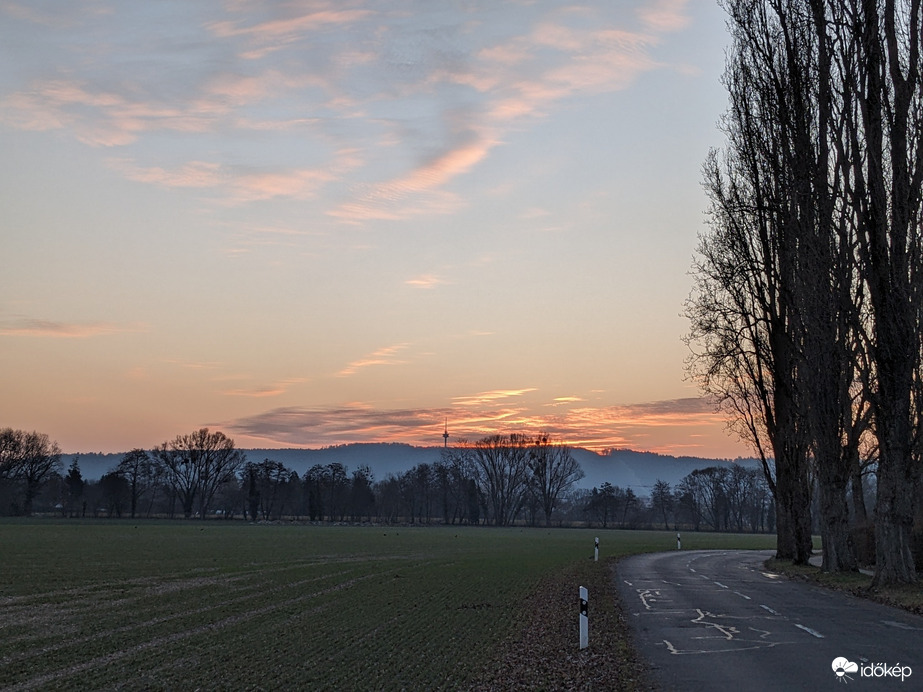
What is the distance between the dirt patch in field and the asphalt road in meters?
0.42

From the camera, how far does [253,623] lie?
18.7 metres

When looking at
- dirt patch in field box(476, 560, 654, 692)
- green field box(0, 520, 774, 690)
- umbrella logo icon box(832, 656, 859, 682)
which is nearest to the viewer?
umbrella logo icon box(832, 656, 859, 682)

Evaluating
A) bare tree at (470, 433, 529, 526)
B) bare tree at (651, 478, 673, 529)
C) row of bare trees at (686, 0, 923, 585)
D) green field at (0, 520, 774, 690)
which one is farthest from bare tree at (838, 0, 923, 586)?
bare tree at (651, 478, 673, 529)

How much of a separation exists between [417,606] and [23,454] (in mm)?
135892

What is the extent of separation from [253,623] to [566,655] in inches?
317

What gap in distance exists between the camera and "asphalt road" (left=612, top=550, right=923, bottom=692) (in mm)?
11594

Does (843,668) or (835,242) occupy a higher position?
(835,242)

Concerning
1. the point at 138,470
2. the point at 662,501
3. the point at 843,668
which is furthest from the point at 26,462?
the point at 843,668

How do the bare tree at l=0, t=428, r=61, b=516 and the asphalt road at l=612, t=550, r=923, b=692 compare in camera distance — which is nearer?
the asphalt road at l=612, t=550, r=923, b=692

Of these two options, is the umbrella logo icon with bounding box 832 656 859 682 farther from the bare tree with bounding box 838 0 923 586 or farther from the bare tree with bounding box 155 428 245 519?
the bare tree with bounding box 155 428 245 519

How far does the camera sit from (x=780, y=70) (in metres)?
28.2

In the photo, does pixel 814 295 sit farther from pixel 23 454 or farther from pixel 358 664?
pixel 23 454

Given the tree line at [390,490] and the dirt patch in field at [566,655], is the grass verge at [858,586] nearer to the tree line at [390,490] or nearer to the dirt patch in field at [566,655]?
the dirt patch in field at [566,655]

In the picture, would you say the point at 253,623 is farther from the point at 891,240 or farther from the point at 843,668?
the point at 891,240
